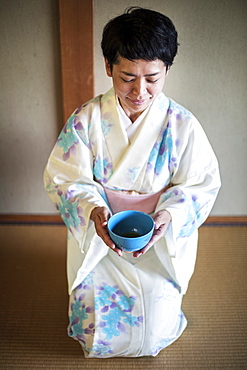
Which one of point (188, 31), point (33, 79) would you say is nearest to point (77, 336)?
point (33, 79)

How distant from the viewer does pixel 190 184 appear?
1.72 metres

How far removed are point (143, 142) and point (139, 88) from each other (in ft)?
0.92

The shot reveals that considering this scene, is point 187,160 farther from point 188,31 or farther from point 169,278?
point 188,31

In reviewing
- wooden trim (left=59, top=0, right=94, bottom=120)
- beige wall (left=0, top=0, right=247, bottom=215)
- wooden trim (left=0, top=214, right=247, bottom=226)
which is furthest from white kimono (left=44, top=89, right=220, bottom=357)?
wooden trim (left=0, top=214, right=247, bottom=226)

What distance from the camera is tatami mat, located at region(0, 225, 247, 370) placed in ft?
5.74

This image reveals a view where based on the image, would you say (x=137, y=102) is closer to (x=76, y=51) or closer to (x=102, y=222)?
(x=102, y=222)

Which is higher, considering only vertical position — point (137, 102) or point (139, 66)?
point (139, 66)

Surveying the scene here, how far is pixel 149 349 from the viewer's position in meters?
1.68

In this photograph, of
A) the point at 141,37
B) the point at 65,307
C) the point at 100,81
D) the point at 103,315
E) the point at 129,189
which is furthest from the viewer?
the point at 100,81

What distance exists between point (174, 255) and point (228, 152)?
1038 mm

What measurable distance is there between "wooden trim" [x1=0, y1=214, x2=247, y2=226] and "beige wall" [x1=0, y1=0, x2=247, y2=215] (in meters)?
0.10

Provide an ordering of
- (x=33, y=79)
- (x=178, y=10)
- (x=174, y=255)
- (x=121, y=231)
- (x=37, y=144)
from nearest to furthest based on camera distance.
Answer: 1. (x=121, y=231)
2. (x=174, y=255)
3. (x=178, y=10)
4. (x=33, y=79)
5. (x=37, y=144)

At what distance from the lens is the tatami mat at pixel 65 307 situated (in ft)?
5.74

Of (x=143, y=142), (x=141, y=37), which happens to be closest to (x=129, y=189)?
(x=143, y=142)
